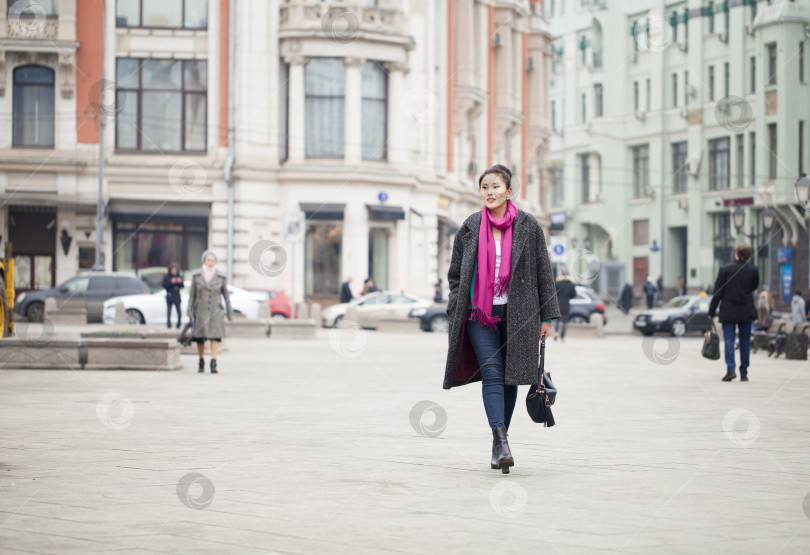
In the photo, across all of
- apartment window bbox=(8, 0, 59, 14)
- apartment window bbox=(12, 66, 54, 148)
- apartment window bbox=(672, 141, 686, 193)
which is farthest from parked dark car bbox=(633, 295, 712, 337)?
apartment window bbox=(672, 141, 686, 193)

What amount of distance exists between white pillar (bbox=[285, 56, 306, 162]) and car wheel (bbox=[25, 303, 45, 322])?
1028cm

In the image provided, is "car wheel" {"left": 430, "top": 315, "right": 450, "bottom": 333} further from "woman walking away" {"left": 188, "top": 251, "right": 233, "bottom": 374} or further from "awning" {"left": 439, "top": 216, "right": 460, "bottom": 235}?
"woman walking away" {"left": 188, "top": 251, "right": 233, "bottom": 374}

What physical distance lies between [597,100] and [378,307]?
4491 cm

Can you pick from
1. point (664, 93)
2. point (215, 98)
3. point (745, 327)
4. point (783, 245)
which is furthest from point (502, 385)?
point (664, 93)

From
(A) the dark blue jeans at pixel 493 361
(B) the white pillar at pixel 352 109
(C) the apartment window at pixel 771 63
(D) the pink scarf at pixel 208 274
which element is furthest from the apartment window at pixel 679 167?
(A) the dark blue jeans at pixel 493 361

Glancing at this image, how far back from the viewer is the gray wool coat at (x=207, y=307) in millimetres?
17641

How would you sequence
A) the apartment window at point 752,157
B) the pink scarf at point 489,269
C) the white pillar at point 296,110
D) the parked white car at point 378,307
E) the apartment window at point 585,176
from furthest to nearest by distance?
the apartment window at point 585,176 < the apartment window at point 752,157 < the white pillar at point 296,110 < the parked white car at point 378,307 < the pink scarf at point 489,269

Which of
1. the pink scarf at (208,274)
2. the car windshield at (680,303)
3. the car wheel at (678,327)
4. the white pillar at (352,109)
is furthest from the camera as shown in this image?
the white pillar at (352,109)

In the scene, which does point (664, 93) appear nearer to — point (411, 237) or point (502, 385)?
point (411, 237)

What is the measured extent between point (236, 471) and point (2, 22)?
36.3m

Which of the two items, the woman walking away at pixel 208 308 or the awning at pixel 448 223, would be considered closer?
the woman walking away at pixel 208 308

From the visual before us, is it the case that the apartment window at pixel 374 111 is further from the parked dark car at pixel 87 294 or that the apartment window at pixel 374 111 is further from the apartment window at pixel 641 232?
the apartment window at pixel 641 232

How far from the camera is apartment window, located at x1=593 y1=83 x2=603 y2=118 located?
78875 millimetres

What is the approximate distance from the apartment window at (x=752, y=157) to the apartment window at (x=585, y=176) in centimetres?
1718
